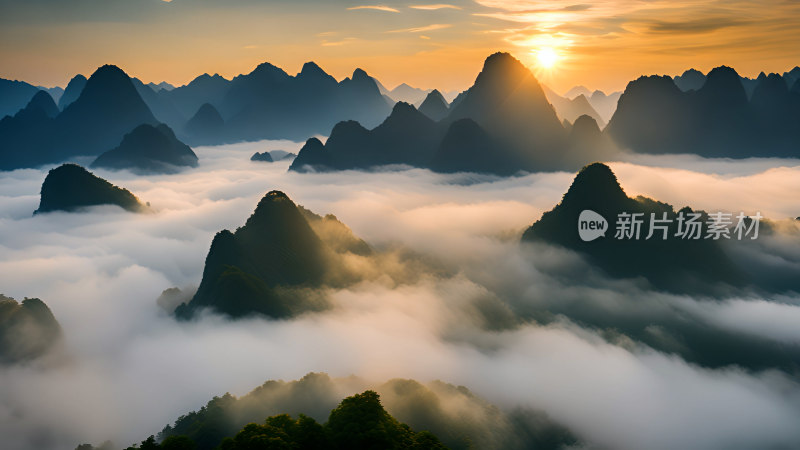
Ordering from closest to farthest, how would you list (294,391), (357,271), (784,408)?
1. (294,391)
2. (784,408)
3. (357,271)

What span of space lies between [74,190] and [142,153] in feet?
228

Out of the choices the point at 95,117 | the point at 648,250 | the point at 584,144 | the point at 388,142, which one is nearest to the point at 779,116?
the point at 584,144

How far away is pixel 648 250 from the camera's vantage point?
2655 inches

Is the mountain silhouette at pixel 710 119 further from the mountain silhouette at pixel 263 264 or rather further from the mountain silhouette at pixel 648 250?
the mountain silhouette at pixel 263 264

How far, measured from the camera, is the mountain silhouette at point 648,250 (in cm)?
6656

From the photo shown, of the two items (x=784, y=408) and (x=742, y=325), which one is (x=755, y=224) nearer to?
(x=742, y=325)

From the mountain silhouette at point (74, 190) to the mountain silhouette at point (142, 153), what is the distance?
63.1 meters

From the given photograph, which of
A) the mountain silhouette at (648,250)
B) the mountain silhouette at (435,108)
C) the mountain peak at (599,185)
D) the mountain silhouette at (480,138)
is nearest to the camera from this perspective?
the mountain silhouette at (648,250)

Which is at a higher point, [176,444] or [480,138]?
[480,138]

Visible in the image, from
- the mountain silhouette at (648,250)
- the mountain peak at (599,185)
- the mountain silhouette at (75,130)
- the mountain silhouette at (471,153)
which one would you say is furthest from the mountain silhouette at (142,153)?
the mountain peak at (599,185)

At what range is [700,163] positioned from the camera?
491ft

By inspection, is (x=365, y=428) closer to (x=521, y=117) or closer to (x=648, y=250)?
(x=648, y=250)

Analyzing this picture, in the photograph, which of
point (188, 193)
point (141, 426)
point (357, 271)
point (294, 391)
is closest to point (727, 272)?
point (357, 271)

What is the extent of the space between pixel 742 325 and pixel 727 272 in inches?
451
